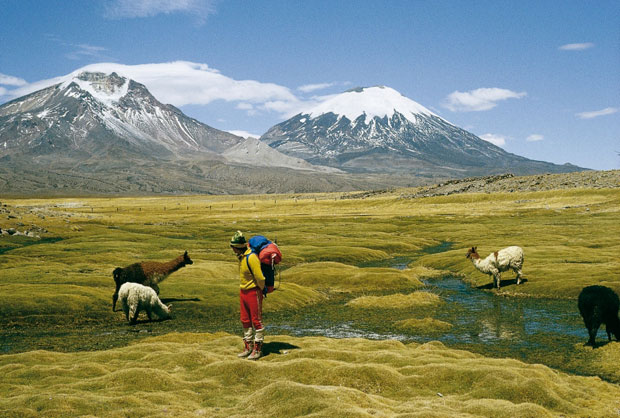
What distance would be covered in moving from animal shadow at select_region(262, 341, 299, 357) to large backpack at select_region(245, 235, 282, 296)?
3.67m

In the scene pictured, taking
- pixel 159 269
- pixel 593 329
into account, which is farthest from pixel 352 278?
pixel 593 329

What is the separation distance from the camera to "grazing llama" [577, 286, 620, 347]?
24422 mm

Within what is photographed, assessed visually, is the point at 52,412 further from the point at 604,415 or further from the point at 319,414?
the point at 604,415

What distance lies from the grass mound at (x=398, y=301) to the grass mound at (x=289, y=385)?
16.1 meters

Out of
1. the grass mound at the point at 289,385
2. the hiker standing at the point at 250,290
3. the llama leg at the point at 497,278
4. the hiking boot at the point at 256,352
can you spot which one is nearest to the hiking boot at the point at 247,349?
the hiker standing at the point at 250,290

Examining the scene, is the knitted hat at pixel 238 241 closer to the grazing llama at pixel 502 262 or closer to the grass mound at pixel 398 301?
the grass mound at pixel 398 301

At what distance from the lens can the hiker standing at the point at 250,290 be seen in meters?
19.5

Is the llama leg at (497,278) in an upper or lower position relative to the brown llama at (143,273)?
lower

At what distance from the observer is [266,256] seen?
1933 cm

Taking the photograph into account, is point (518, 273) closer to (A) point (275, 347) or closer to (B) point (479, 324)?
(B) point (479, 324)

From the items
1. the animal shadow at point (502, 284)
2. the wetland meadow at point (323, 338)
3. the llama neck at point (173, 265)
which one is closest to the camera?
the wetland meadow at point (323, 338)

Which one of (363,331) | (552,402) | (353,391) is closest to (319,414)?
(353,391)

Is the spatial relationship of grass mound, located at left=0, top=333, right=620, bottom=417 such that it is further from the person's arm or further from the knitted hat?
the knitted hat

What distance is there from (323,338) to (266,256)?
33.7ft
